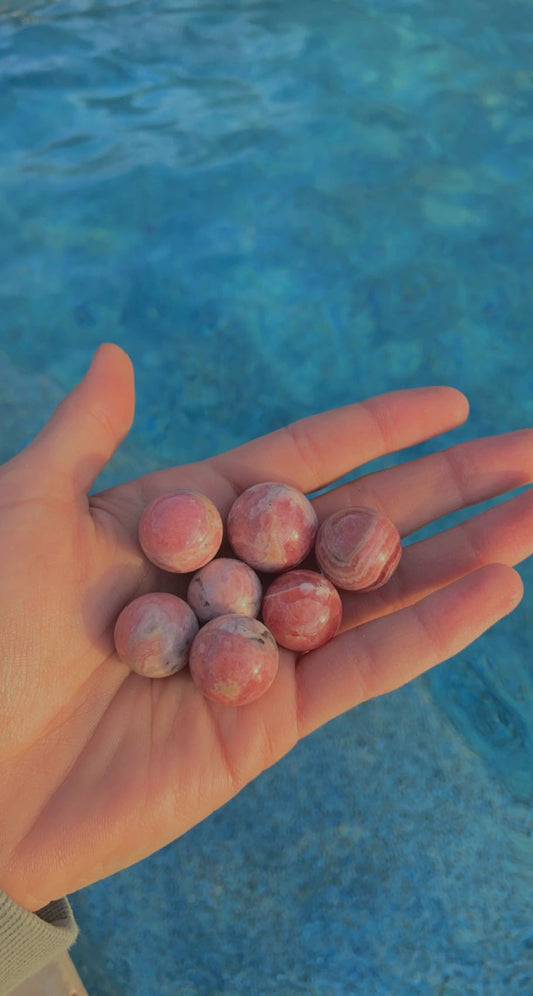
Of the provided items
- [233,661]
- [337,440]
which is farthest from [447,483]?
[233,661]

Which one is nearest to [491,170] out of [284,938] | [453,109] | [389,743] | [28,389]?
[453,109]

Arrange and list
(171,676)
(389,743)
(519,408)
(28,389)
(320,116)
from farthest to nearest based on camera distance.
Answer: (320,116) < (28,389) < (519,408) < (389,743) < (171,676)

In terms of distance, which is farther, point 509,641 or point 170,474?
point 509,641

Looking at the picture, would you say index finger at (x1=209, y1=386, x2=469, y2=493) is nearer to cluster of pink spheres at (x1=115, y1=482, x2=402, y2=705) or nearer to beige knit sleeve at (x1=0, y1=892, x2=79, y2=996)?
cluster of pink spheres at (x1=115, y1=482, x2=402, y2=705)

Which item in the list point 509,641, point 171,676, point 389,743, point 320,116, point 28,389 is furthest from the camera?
point 320,116

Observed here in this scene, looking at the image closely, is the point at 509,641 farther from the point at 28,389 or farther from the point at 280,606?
the point at 28,389

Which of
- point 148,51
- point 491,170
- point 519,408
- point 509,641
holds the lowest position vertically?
point 509,641

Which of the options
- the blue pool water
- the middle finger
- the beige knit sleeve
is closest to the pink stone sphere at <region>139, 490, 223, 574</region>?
the middle finger

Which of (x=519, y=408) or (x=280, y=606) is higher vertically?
(x=280, y=606)

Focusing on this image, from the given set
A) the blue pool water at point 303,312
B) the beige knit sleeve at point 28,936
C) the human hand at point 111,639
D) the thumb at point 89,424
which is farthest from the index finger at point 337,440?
the beige knit sleeve at point 28,936
